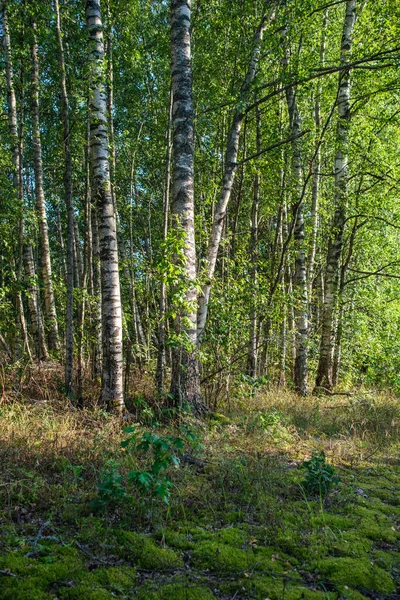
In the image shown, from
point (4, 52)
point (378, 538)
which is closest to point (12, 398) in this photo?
point (378, 538)

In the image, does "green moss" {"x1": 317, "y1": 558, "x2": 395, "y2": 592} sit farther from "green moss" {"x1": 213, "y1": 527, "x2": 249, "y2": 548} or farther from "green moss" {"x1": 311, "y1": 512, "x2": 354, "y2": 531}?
"green moss" {"x1": 213, "y1": 527, "x2": 249, "y2": 548}

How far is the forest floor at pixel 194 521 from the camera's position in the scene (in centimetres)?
253

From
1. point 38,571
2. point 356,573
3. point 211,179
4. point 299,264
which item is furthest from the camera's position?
point 211,179

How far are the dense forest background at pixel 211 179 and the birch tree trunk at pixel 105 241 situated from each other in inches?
0.9

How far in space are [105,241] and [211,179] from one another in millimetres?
4859

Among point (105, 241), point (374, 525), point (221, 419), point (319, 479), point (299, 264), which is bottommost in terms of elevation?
point (221, 419)

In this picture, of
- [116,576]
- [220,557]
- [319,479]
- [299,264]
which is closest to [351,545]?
[319,479]

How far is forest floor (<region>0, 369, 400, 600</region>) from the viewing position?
253cm

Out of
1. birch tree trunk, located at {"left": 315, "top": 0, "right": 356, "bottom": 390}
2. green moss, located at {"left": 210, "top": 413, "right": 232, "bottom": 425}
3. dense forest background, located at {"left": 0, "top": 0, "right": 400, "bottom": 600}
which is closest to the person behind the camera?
dense forest background, located at {"left": 0, "top": 0, "right": 400, "bottom": 600}

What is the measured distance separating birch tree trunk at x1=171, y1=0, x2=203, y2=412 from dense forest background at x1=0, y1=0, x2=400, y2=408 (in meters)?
0.03

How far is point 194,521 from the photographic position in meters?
3.35

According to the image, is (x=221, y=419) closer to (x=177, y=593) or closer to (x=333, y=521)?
(x=333, y=521)

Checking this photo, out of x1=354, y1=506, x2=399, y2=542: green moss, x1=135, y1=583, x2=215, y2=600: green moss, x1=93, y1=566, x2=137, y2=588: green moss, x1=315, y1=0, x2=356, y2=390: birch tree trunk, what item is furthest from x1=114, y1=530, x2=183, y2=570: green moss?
x1=315, y1=0, x2=356, y2=390: birch tree trunk

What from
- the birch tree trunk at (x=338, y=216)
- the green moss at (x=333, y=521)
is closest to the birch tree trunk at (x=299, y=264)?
the birch tree trunk at (x=338, y=216)
